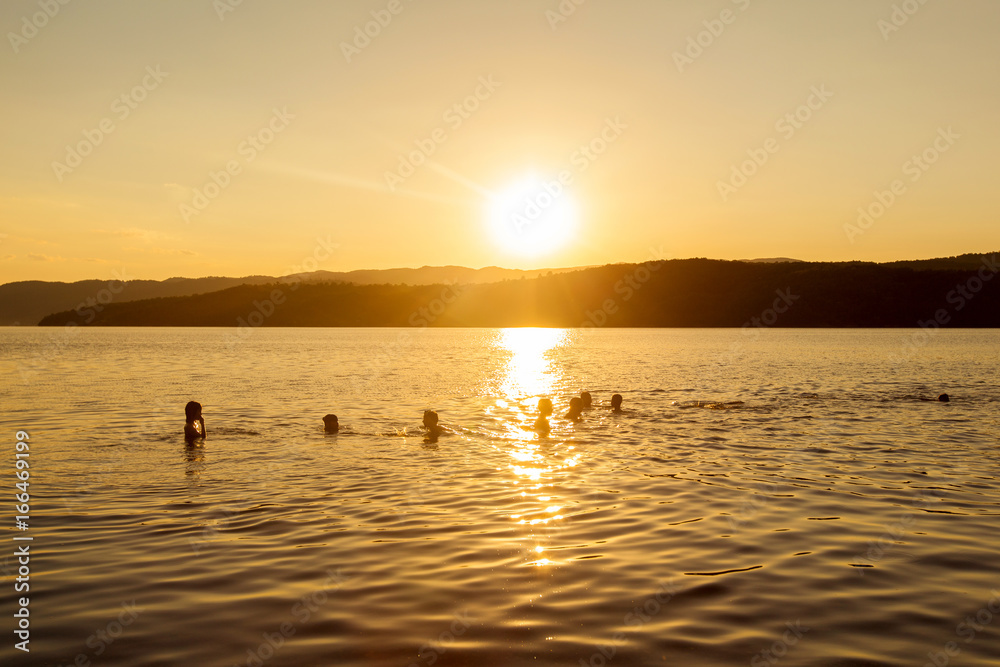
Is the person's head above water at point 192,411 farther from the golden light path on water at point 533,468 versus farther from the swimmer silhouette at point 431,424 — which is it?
the golden light path on water at point 533,468

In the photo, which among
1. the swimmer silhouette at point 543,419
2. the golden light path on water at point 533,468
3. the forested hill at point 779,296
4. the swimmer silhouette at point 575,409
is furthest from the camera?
the forested hill at point 779,296

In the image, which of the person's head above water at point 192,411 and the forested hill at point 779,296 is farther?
the forested hill at point 779,296

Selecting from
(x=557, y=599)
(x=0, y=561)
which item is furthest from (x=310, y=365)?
(x=557, y=599)

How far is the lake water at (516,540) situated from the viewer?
7.59 metres

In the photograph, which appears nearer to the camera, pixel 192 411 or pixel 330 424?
pixel 192 411

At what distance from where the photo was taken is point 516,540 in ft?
37.5

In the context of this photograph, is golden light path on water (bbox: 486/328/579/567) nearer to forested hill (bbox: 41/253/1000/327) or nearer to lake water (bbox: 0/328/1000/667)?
lake water (bbox: 0/328/1000/667)

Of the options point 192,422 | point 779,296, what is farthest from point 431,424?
point 779,296

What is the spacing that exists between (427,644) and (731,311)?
168882 mm

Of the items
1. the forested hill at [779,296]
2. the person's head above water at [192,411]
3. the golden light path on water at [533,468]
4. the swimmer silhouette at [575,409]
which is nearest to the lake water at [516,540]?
the golden light path on water at [533,468]

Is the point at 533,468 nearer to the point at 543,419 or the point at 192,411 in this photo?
the point at 543,419

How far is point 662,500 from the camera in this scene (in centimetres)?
1419

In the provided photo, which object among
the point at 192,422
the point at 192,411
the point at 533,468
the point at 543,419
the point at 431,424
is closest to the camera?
the point at 533,468

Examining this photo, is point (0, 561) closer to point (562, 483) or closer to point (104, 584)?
point (104, 584)
